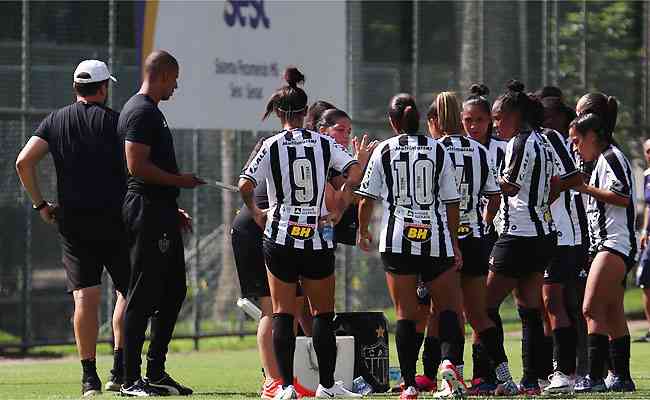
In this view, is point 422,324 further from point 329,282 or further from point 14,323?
point 14,323

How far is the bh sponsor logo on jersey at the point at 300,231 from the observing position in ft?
30.8

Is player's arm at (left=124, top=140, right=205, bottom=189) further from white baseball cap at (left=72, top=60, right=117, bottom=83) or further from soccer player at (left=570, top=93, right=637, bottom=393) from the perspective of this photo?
soccer player at (left=570, top=93, right=637, bottom=393)

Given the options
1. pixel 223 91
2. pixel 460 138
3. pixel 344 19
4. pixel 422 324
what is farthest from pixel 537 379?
A: pixel 344 19

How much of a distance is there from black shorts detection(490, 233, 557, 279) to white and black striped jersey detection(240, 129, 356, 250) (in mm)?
1422

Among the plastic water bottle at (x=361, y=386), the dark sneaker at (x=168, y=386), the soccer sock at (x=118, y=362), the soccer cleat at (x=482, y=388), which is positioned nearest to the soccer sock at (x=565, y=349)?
the soccer cleat at (x=482, y=388)

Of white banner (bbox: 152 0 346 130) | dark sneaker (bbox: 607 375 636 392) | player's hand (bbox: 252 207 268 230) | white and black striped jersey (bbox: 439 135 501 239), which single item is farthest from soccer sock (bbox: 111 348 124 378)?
white banner (bbox: 152 0 346 130)

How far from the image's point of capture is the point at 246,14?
16688 mm

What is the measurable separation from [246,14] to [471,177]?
6998 millimetres

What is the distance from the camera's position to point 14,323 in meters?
15.5

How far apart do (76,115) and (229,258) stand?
6470 mm

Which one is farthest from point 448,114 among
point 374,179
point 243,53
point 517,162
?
point 243,53

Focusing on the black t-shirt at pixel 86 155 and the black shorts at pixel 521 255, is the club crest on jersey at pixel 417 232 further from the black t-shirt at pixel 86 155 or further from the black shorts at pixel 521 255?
the black t-shirt at pixel 86 155

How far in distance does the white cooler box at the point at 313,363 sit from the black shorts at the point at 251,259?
0.50 metres

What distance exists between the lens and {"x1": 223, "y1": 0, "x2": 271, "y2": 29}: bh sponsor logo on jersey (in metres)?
16.5
